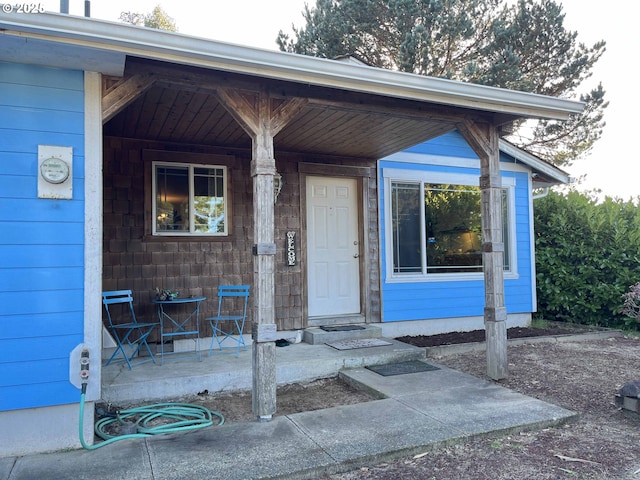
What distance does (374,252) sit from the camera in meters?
6.08

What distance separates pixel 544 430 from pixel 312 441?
5.38ft

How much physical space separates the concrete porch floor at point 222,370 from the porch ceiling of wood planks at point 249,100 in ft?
6.96

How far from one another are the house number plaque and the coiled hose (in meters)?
2.32

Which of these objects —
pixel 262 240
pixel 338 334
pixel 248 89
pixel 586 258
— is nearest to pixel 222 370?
pixel 262 240

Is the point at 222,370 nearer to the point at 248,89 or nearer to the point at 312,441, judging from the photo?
the point at 312,441

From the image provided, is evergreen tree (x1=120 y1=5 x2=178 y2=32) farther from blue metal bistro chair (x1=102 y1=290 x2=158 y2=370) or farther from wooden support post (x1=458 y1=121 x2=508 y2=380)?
wooden support post (x1=458 y1=121 x2=508 y2=380)

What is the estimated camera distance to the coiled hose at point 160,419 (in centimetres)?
311

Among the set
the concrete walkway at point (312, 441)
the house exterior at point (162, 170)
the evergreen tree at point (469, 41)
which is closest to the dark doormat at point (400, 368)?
the concrete walkway at point (312, 441)

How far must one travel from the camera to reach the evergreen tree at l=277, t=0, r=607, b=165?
10984mm

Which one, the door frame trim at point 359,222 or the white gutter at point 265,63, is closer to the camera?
the white gutter at point 265,63

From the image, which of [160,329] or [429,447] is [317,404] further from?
[160,329]

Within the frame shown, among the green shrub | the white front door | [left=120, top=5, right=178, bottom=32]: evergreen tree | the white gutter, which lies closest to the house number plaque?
the white front door

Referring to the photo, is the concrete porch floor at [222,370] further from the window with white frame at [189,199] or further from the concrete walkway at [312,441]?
the window with white frame at [189,199]
